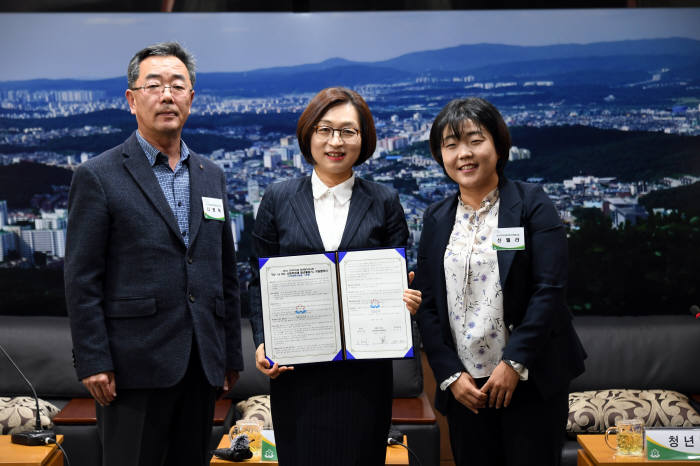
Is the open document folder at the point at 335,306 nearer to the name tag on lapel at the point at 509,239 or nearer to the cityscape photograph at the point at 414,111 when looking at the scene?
the name tag on lapel at the point at 509,239

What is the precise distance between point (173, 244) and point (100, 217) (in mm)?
213

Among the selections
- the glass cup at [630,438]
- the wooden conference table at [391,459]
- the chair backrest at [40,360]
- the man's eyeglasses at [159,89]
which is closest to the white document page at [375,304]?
the man's eyeglasses at [159,89]

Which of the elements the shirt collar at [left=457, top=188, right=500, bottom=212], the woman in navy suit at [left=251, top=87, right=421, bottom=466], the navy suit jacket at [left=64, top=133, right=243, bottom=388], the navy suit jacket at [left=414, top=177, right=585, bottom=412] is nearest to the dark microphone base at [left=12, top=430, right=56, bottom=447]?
the navy suit jacket at [left=64, top=133, right=243, bottom=388]

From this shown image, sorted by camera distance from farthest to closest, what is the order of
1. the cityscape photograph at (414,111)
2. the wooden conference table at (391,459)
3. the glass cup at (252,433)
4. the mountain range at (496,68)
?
the mountain range at (496,68) < the cityscape photograph at (414,111) < the glass cup at (252,433) < the wooden conference table at (391,459)

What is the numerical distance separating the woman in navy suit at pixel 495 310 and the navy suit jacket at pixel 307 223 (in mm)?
170

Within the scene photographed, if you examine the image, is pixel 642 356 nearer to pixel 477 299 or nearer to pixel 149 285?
pixel 477 299

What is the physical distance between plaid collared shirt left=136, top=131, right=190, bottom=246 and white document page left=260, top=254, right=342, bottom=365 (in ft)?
0.92

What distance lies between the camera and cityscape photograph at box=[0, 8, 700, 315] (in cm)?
428

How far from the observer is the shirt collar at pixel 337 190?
2072 mm

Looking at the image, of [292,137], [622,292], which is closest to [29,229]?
[292,137]

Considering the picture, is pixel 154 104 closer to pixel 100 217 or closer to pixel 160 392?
pixel 100 217

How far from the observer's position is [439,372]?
6.71 ft

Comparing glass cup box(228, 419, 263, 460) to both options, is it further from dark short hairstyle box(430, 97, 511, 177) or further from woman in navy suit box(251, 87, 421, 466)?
dark short hairstyle box(430, 97, 511, 177)

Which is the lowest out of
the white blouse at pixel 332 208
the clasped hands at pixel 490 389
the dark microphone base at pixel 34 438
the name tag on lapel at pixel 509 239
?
the dark microphone base at pixel 34 438
